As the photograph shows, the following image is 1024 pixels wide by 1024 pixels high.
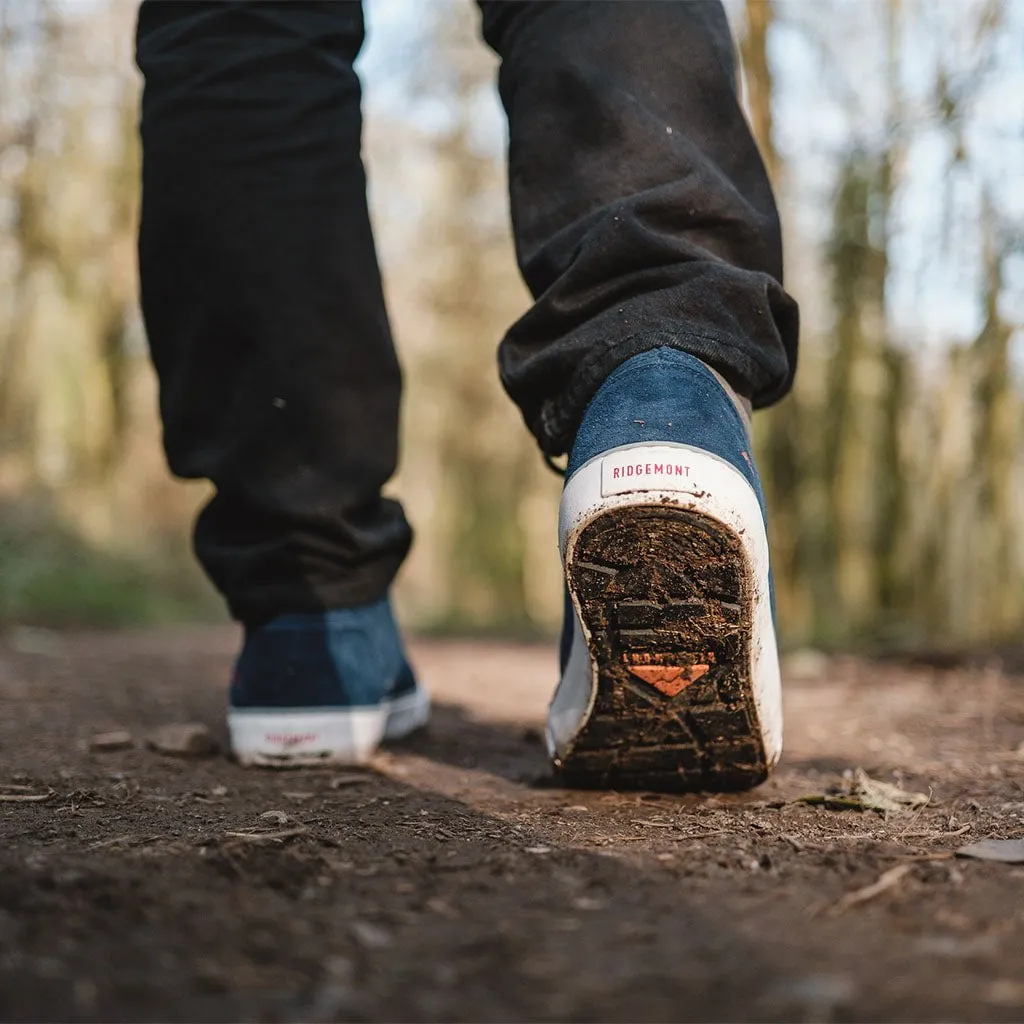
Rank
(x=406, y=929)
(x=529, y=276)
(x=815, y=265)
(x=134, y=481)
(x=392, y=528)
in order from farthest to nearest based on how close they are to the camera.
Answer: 1. (x=134, y=481)
2. (x=815, y=265)
3. (x=392, y=528)
4. (x=529, y=276)
5. (x=406, y=929)

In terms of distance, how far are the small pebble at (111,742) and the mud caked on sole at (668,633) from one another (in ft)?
2.37

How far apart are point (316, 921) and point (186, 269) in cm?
93

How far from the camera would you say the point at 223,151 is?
138cm

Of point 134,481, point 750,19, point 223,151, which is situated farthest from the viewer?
point 134,481

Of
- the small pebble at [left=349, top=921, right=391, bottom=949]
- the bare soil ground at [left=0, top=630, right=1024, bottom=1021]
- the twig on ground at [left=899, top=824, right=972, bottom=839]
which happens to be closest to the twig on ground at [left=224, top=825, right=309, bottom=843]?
the bare soil ground at [left=0, top=630, right=1024, bottom=1021]

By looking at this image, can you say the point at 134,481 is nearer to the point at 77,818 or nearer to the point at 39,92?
the point at 39,92

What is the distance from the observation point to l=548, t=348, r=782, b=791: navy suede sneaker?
998 millimetres

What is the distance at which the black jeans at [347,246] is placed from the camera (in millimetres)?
1146

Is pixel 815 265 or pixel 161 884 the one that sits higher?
pixel 815 265

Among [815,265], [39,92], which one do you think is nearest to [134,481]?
[39,92]

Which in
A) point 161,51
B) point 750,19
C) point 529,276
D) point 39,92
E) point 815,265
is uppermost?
point 39,92

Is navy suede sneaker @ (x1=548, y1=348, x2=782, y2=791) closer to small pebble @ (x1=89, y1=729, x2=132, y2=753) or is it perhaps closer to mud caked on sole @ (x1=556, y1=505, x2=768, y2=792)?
mud caked on sole @ (x1=556, y1=505, x2=768, y2=792)

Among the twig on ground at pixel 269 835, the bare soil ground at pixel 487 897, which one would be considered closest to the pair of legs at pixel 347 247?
the bare soil ground at pixel 487 897

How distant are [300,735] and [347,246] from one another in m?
0.64
